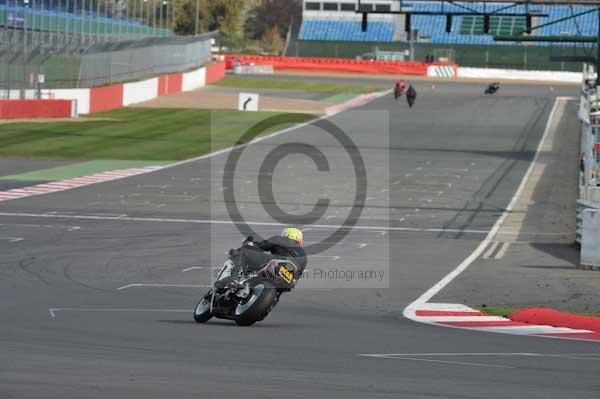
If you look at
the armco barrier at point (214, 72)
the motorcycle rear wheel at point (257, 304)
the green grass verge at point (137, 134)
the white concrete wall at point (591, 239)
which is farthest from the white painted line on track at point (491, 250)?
the armco barrier at point (214, 72)

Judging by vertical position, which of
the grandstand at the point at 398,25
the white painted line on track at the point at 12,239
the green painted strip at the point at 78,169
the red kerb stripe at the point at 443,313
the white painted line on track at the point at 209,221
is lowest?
the green painted strip at the point at 78,169

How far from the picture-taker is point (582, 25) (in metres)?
135

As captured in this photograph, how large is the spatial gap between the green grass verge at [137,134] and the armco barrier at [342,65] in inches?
1854

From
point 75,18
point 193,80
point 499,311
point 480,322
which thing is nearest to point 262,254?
point 480,322

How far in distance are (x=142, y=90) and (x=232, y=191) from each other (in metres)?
39.4

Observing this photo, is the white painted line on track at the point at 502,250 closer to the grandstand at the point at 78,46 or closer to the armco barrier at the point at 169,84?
the grandstand at the point at 78,46

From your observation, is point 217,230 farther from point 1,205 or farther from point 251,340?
point 251,340

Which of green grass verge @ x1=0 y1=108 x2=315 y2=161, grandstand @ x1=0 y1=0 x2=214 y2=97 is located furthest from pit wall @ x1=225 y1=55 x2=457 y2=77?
green grass verge @ x1=0 y1=108 x2=315 y2=161

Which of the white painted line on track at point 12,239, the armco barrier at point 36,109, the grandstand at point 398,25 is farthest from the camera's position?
the grandstand at point 398,25

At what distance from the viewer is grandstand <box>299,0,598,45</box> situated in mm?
133250

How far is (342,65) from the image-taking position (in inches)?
4712

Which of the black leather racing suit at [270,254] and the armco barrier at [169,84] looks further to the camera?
the armco barrier at [169,84]

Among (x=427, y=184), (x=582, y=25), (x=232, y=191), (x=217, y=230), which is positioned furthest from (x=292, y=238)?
(x=582, y=25)

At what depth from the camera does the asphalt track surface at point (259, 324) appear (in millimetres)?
11625
